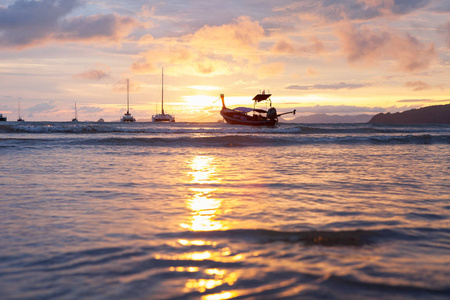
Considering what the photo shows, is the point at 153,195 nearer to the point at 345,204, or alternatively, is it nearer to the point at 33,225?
the point at 33,225

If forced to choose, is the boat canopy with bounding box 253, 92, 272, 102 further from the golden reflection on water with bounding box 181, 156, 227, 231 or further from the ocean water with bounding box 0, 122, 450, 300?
the ocean water with bounding box 0, 122, 450, 300

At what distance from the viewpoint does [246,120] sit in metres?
64.1

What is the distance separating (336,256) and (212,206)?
2.44 m

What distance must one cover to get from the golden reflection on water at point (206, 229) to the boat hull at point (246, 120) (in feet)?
178

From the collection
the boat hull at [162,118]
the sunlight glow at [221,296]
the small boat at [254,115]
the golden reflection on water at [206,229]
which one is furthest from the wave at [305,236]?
the boat hull at [162,118]

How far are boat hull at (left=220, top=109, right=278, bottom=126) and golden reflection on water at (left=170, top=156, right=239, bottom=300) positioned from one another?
54.1 m

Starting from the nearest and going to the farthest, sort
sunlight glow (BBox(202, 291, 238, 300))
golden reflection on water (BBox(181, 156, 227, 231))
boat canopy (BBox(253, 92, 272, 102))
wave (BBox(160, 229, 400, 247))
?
sunlight glow (BBox(202, 291, 238, 300)), wave (BBox(160, 229, 400, 247)), golden reflection on water (BBox(181, 156, 227, 231)), boat canopy (BBox(253, 92, 272, 102))

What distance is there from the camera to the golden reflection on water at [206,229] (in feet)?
9.07

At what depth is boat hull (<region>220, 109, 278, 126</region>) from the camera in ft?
202

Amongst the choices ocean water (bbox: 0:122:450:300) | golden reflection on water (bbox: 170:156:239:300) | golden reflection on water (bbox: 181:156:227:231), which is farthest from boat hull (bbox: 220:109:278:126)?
ocean water (bbox: 0:122:450:300)

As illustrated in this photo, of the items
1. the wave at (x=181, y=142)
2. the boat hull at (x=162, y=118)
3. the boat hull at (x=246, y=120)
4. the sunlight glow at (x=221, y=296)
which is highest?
the boat hull at (x=162, y=118)

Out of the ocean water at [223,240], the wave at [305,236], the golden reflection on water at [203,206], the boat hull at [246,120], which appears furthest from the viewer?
the boat hull at [246,120]

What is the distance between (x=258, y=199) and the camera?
5934 millimetres

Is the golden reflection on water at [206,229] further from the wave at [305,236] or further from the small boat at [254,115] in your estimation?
the small boat at [254,115]
